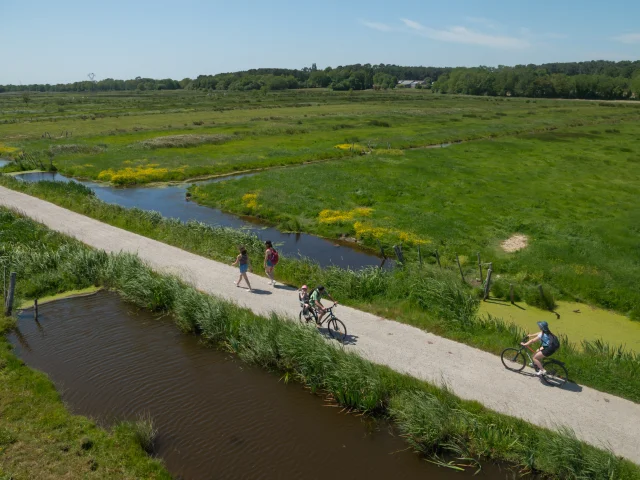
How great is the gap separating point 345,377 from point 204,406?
4187 millimetres

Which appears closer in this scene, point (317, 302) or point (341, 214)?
point (317, 302)

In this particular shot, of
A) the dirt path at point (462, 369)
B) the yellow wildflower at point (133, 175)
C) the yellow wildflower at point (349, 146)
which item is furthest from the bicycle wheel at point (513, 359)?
the yellow wildflower at point (349, 146)

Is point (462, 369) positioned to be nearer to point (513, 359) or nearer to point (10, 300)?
point (513, 359)

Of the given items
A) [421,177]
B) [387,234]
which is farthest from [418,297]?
[421,177]

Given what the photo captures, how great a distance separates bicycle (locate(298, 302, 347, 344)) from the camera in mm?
16709

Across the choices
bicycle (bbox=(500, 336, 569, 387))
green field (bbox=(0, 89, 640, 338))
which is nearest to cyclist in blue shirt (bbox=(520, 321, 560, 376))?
bicycle (bbox=(500, 336, 569, 387))

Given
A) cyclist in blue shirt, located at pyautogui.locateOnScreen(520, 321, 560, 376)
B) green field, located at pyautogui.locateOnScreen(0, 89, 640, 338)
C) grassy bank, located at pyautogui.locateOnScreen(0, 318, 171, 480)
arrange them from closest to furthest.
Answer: grassy bank, located at pyautogui.locateOnScreen(0, 318, 171, 480) → cyclist in blue shirt, located at pyautogui.locateOnScreen(520, 321, 560, 376) → green field, located at pyautogui.locateOnScreen(0, 89, 640, 338)

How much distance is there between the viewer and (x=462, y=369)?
14.9m

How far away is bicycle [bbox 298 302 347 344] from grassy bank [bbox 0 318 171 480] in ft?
22.1

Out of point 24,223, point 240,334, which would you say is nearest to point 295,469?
point 240,334

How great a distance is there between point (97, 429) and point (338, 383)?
664 cm

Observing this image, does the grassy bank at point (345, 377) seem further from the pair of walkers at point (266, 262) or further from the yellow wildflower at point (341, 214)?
the yellow wildflower at point (341, 214)

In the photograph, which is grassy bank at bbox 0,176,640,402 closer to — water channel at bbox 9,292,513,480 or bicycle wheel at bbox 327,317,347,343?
bicycle wheel at bbox 327,317,347,343

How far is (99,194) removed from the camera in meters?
44.1
